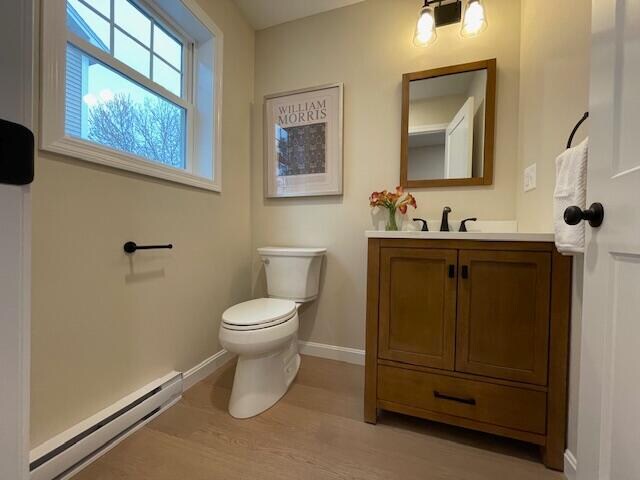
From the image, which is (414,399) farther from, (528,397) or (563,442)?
(563,442)

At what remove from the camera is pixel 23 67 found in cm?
40

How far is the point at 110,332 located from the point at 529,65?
91.6 inches

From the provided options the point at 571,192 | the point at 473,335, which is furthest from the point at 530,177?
the point at 473,335

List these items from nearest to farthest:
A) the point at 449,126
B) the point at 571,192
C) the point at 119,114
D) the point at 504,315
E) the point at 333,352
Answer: the point at 571,192, the point at 504,315, the point at 119,114, the point at 449,126, the point at 333,352

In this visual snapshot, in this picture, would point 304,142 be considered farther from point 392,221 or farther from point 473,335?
point 473,335

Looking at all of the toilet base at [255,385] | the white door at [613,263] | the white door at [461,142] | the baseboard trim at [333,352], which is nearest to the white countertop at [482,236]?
the white door at [613,263]

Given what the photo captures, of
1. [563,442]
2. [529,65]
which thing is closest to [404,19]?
[529,65]

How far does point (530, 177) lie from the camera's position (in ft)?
4.57

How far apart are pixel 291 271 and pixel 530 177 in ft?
4.50

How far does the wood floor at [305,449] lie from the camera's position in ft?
3.36

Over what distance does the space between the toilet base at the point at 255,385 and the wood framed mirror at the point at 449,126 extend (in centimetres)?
129

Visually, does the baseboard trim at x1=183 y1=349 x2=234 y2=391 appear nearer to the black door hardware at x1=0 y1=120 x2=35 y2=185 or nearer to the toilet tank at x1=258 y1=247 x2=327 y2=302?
the toilet tank at x1=258 y1=247 x2=327 y2=302

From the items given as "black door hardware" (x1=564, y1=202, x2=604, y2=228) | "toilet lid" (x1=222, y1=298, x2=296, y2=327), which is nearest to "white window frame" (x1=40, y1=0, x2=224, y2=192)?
"toilet lid" (x1=222, y1=298, x2=296, y2=327)

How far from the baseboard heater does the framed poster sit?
1348 mm
